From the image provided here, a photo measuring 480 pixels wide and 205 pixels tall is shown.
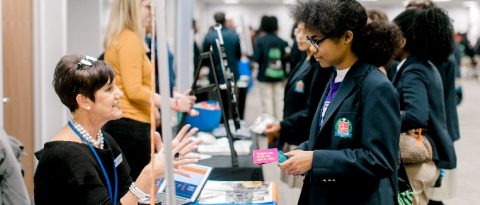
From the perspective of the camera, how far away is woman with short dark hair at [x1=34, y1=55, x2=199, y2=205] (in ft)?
5.26

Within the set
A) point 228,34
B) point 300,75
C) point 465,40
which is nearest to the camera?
point 300,75

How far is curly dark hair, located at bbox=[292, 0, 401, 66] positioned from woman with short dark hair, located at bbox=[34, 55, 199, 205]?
0.52m

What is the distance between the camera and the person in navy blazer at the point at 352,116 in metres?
1.59

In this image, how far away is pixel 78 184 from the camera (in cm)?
159

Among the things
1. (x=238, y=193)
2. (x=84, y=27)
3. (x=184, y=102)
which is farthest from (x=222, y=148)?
(x=84, y=27)

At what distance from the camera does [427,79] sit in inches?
103

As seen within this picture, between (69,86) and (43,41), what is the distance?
2137 millimetres

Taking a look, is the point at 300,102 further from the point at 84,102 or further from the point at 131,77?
the point at 84,102

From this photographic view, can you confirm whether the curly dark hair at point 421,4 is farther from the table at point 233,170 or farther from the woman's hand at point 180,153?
the woman's hand at point 180,153

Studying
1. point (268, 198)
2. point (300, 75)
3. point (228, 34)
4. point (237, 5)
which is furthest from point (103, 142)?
point (237, 5)

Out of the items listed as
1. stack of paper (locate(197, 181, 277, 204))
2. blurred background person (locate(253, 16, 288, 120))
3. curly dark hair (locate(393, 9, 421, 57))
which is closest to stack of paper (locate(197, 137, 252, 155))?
stack of paper (locate(197, 181, 277, 204))

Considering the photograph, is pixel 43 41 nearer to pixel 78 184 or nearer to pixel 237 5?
pixel 78 184

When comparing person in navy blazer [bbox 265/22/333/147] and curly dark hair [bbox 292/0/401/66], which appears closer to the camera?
curly dark hair [bbox 292/0/401/66]

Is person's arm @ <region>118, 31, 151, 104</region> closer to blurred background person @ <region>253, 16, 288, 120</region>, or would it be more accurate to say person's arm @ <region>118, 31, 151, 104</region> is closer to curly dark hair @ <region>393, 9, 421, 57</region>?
curly dark hair @ <region>393, 9, 421, 57</region>
